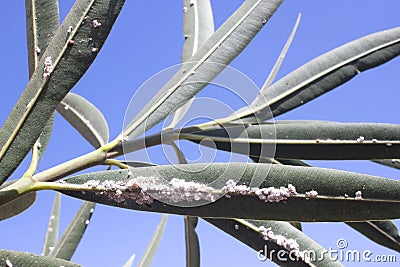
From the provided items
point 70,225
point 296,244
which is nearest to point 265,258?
point 296,244

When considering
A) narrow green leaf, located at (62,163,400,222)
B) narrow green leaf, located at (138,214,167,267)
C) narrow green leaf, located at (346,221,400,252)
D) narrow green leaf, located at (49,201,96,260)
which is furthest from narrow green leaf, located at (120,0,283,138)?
narrow green leaf, located at (138,214,167,267)

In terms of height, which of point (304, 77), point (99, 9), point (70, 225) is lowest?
point (70, 225)

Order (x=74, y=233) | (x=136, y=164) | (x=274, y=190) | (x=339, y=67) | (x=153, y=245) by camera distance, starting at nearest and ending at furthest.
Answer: (x=274, y=190)
(x=136, y=164)
(x=339, y=67)
(x=74, y=233)
(x=153, y=245)

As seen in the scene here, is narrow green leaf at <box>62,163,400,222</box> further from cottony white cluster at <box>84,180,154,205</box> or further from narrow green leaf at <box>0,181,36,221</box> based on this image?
narrow green leaf at <box>0,181,36,221</box>

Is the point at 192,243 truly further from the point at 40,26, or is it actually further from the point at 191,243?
the point at 40,26

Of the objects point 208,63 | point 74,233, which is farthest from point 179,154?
point 74,233

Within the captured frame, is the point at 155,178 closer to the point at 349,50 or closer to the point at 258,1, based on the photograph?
the point at 258,1
